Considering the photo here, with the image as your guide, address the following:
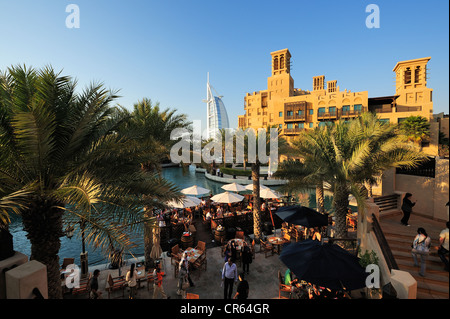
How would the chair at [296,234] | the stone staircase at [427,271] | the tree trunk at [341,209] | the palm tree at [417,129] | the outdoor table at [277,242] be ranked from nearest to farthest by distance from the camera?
the stone staircase at [427,271] < the tree trunk at [341,209] < the outdoor table at [277,242] < the chair at [296,234] < the palm tree at [417,129]

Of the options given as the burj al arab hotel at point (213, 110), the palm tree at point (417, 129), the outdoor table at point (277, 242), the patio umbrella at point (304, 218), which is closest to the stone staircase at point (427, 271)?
the patio umbrella at point (304, 218)

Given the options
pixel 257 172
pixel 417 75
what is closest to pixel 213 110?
pixel 417 75

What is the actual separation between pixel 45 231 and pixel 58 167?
4.99 feet

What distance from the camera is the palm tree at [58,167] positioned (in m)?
3.98

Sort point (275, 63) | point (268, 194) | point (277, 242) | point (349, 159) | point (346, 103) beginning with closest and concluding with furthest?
point (349, 159) < point (277, 242) < point (268, 194) < point (346, 103) < point (275, 63)

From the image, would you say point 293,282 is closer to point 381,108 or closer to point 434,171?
point 434,171

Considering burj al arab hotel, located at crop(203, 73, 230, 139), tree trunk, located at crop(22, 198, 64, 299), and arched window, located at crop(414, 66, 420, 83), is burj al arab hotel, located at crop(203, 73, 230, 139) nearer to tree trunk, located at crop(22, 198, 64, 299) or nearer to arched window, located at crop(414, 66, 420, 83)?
arched window, located at crop(414, 66, 420, 83)

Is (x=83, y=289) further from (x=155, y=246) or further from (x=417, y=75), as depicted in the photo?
(x=417, y=75)

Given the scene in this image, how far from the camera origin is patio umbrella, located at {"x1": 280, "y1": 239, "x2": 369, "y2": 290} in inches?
201

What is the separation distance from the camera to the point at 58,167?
468cm

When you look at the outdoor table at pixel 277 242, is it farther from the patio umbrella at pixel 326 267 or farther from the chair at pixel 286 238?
the patio umbrella at pixel 326 267

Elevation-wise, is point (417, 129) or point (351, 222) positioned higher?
point (417, 129)

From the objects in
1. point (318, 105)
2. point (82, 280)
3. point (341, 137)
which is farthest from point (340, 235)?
point (318, 105)
